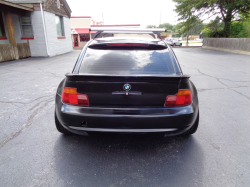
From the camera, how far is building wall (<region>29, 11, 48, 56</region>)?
1425cm

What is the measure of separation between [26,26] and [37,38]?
5.23ft

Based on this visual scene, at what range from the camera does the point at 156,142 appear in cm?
283

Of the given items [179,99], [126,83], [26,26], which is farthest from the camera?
[26,26]

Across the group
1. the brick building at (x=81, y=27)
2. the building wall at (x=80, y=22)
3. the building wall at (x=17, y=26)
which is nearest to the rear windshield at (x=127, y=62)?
the building wall at (x=17, y=26)

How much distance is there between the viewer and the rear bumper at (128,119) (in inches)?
87.4

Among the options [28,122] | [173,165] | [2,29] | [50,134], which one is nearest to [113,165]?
[173,165]

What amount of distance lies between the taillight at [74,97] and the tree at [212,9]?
75.4 ft

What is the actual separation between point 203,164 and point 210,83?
4.87 meters

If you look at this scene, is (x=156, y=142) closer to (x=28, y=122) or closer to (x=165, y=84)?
(x=165, y=84)

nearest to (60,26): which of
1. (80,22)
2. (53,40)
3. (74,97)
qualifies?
(53,40)

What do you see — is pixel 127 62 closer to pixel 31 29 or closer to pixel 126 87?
pixel 126 87

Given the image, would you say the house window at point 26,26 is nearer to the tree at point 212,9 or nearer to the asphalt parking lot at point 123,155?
the asphalt parking lot at point 123,155

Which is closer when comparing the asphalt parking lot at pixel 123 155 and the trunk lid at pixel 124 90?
the asphalt parking lot at pixel 123 155

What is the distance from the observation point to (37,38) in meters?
14.5
